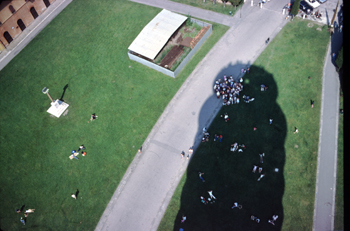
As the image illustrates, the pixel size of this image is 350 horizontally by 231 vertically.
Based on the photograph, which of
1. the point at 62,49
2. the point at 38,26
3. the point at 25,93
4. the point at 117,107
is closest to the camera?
the point at 117,107

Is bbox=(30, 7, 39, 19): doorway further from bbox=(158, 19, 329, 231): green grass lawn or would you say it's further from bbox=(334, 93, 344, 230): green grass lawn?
bbox=(334, 93, 344, 230): green grass lawn

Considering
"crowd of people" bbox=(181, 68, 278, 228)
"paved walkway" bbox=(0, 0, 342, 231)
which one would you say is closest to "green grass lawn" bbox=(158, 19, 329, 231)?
→ "crowd of people" bbox=(181, 68, 278, 228)

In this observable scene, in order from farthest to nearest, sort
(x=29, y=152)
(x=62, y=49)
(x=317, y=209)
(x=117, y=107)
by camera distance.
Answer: (x=62, y=49) → (x=117, y=107) → (x=29, y=152) → (x=317, y=209)

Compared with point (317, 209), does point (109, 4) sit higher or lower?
higher

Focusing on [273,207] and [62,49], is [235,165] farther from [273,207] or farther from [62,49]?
[62,49]

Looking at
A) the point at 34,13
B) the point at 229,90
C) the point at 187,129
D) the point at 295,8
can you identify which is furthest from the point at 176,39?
the point at 34,13

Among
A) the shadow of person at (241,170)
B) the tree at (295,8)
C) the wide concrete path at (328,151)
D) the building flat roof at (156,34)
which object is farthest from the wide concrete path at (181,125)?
the wide concrete path at (328,151)
